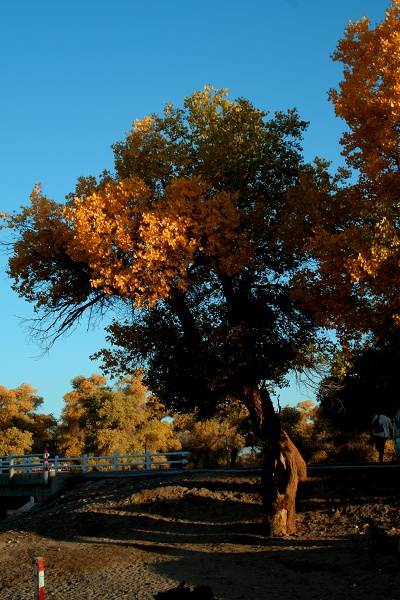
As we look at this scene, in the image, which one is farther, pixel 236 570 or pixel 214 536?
pixel 214 536

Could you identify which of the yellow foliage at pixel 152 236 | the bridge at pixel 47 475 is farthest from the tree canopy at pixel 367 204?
the bridge at pixel 47 475

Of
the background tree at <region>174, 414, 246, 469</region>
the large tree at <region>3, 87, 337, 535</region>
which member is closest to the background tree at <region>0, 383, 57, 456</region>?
the background tree at <region>174, 414, 246, 469</region>

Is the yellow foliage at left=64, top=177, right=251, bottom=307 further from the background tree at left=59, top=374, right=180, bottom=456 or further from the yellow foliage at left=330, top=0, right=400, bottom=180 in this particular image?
the background tree at left=59, top=374, right=180, bottom=456

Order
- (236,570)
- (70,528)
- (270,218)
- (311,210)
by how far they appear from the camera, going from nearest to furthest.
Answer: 1. (236,570)
2. (311,210)
3. (270,218)
4. (70,528)

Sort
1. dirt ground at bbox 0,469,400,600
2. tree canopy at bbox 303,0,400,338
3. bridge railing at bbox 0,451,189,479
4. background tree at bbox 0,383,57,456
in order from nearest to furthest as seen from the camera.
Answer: dirt ground at bbox 0,469,400,600 < tree canopy at bbox 303,0,400,338 < bridge railing at bbox 0,451,189,479 < background tree at bbox 0,383,57,456

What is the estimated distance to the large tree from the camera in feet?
49.5

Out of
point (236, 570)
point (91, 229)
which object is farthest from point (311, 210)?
point (236, 570)

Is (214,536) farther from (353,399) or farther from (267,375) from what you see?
(353,399)

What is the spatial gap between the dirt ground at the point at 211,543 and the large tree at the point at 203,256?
1.23 m

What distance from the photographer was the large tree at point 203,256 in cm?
1509

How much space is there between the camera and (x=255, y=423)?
53.5ft

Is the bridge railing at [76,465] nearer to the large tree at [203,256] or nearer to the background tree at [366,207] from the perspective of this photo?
the large tree at [203,256]

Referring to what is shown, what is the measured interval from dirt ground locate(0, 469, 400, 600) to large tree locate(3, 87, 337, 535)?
1227mm

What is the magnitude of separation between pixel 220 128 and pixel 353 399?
21.6 m
